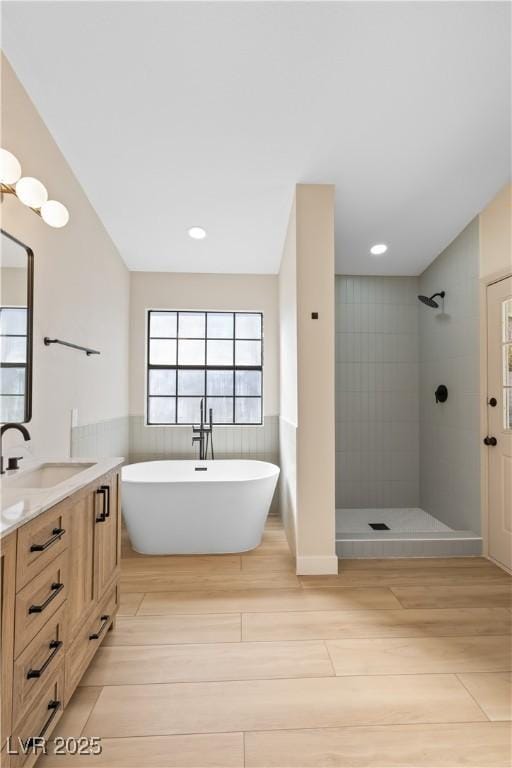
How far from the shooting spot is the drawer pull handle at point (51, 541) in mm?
1218

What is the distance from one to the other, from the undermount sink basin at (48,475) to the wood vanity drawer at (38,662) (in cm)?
61

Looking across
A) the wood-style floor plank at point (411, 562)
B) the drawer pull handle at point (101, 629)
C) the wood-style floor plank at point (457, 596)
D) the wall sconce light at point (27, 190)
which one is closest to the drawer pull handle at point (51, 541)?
→ the drawer pull handle at point (101, 629)

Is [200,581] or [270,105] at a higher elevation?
[270,105]

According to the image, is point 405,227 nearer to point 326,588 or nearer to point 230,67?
point 230,67

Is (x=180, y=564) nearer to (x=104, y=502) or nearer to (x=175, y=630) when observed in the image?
(x=175, y=630)

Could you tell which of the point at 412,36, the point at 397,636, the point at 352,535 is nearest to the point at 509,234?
the point at 412,36

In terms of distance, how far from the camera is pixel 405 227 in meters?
3.32

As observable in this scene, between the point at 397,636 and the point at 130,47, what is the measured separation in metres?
3.07

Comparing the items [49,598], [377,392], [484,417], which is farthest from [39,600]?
[377,392]

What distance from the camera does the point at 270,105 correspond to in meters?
2.19

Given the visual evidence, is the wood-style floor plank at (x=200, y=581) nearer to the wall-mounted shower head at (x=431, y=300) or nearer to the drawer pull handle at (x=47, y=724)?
the drawer pull handle at (x=47, y=724)

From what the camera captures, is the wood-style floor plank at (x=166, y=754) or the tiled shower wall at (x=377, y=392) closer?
the wood-style floor plank at (x=166, y=754)

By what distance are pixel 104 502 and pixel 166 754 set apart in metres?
0.92

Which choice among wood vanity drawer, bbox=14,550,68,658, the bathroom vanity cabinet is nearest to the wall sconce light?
the bathroom vanity cabinet
